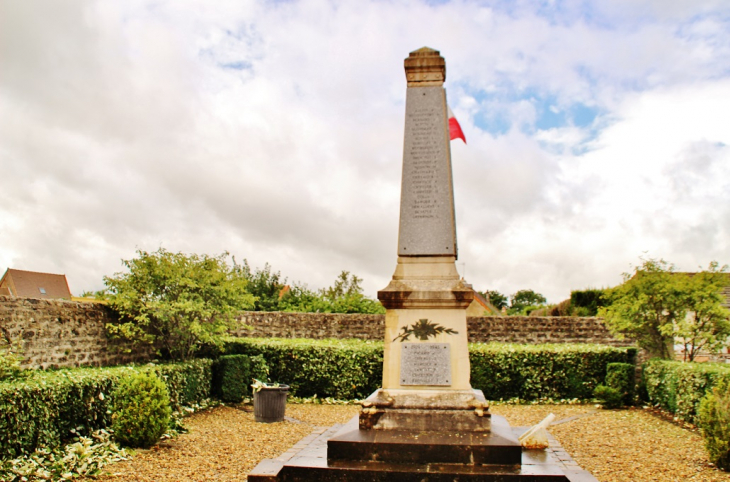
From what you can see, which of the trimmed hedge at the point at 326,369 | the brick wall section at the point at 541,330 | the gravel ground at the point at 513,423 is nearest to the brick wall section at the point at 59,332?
the gravel ground at the point at 513,423

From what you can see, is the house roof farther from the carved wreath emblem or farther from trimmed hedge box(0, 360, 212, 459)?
the carved wreath emblem

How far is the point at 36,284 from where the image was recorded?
32.1 meters

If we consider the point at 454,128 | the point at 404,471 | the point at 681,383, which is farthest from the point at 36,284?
the point at 404,471

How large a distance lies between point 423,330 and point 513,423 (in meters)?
4.89

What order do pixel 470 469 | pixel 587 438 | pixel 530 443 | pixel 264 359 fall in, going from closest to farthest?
1. pixel 470 469
2. pixel 530 443
3. pixel 587 438
4. pixel 264 359

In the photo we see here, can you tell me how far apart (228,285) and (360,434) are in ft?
22.1

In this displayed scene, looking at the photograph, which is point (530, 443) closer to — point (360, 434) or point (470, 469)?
point (470, 469)

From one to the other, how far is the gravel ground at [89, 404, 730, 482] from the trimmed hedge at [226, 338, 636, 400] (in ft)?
3.65

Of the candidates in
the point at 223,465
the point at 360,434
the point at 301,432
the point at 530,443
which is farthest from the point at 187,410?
the point at 530,443

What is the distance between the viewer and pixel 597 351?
1281 centimetres

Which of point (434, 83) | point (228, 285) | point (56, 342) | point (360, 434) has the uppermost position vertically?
point (434, 83)

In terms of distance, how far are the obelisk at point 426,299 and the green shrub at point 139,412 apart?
3.20 metres

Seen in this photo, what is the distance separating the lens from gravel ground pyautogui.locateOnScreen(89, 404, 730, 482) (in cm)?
636

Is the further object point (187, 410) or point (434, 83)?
point (187, 410)
